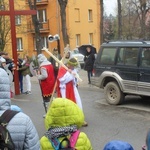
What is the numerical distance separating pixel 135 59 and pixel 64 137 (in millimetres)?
7185

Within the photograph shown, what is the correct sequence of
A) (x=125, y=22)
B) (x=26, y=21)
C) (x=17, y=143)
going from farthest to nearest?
(x=125, y=22), (x=26, y=21), (x=17, y=143)

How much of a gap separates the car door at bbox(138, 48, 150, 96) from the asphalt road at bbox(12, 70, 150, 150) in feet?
1.88

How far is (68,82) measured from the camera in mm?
8148

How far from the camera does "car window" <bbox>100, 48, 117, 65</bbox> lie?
10664 mm

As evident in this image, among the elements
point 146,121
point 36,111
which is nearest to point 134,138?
point 146,121

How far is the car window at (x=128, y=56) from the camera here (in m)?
10.0

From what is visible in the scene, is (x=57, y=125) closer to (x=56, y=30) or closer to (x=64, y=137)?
(x=64, y=137)

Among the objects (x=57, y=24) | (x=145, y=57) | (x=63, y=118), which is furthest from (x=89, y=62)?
(x=57, y=24)

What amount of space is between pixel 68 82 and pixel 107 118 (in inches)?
63.7

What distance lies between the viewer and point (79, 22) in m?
44.6

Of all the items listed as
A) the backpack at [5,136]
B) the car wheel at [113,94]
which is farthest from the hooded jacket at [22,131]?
the car wheel at [113,94]

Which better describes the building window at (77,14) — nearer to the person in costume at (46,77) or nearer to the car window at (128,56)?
the car window at (128,56)

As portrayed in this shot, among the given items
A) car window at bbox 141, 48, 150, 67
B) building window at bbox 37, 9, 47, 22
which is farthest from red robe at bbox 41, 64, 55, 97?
building window at bbox 37, 9, 47, 22

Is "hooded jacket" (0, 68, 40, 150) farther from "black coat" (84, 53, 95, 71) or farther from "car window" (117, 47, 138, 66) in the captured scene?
"black coat" (84, 53, 95, 71)
